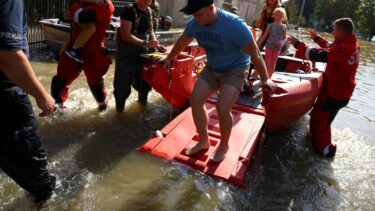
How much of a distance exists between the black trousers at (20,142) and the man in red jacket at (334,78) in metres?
3.86

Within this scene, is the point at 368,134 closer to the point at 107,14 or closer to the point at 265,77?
the point at 265,77

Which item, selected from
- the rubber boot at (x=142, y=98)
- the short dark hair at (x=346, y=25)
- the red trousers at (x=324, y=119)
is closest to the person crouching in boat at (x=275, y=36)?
the red trousers at (x=324, y=119)

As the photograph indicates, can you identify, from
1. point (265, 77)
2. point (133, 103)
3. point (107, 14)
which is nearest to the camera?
point (265, 77)

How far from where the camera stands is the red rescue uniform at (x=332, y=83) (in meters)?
4.92

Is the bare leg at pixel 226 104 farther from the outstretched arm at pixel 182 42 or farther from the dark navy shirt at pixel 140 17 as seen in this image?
the dark navy shirt at pixel 140 17

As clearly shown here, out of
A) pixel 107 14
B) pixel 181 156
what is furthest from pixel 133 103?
pixel 181 156

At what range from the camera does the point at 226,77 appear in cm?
376

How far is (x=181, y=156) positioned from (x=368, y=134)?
4272 mm

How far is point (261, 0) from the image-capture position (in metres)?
37.4

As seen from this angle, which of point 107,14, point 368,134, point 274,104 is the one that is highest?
point 107,14

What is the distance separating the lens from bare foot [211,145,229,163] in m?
3.93

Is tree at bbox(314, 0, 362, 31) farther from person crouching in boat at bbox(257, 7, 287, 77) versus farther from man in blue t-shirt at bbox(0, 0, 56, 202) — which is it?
man in blue t-shirt at bbox(0, 0, 56, 202)

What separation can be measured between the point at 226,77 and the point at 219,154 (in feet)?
2.79

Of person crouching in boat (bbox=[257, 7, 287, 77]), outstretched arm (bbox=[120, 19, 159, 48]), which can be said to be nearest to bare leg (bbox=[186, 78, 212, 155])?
outstretched arm (bbox=[120, 19, 159, 48])
